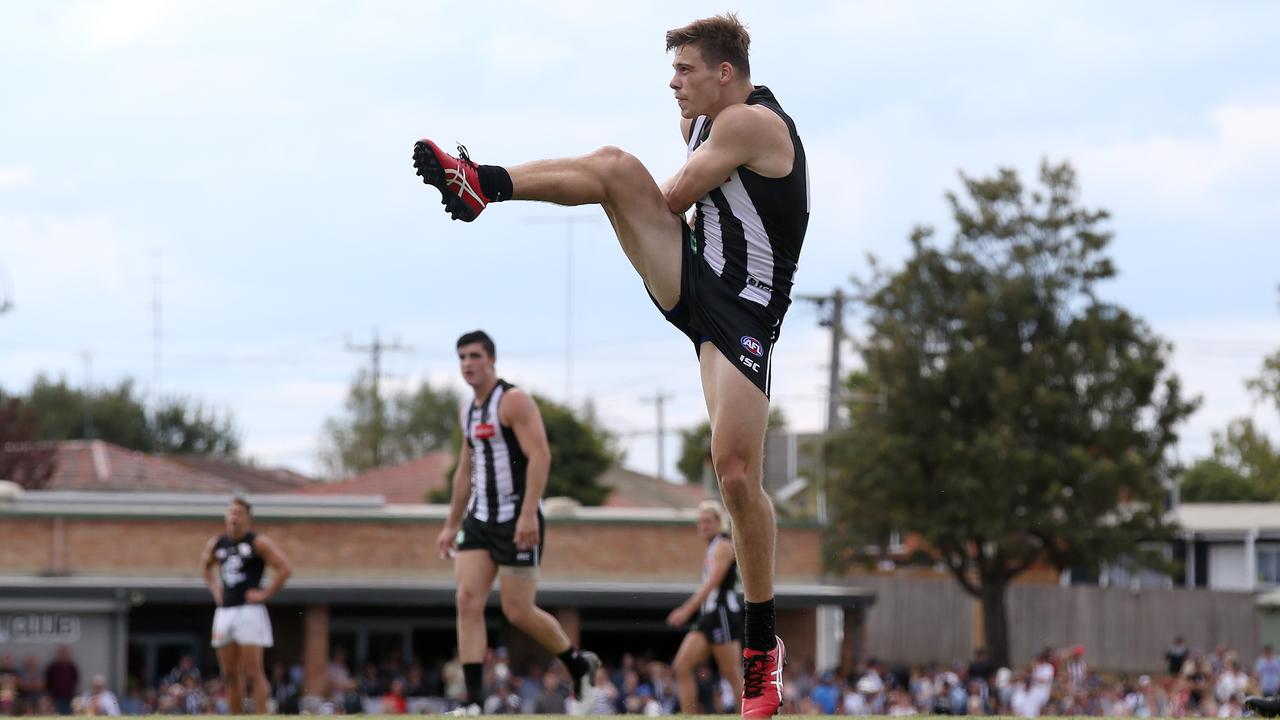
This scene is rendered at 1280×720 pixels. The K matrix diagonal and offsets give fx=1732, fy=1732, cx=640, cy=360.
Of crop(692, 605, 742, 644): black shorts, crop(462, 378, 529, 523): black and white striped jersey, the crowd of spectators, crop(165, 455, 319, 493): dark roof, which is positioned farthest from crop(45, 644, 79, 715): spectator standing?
crop(165, 455, 319, 493): dark roof

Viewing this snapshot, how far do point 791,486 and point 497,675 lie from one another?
130 ft

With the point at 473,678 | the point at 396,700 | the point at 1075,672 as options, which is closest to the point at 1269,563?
the point at 1075,672

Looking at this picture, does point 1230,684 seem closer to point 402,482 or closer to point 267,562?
point 267,562

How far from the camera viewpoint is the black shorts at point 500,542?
35.5 feet

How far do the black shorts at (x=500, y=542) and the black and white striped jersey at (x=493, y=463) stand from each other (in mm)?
45

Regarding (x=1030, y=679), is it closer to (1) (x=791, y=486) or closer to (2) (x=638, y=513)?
(2) (x=638, y=513)

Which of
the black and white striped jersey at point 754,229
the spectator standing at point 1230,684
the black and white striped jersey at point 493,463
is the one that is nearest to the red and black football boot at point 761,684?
the black and white striped jersey at point 754,229

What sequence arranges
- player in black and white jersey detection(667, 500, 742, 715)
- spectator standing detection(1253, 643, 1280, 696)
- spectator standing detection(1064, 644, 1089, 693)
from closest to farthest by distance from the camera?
player in black and white jersey detection(667, 500, 742, 715) < spectator standing detection(1064, 644, 1089, 693) < spectator standing detection(1253, 643, 1280, 696)

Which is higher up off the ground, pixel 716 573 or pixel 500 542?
pixel 500 542

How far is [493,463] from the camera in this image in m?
11.1

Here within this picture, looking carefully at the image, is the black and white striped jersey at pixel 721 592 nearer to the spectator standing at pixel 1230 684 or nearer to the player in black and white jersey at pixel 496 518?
the player in black and white jersey at pixel 496 518

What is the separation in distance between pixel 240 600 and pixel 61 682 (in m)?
17.3

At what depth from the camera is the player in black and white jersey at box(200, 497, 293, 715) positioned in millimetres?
13703

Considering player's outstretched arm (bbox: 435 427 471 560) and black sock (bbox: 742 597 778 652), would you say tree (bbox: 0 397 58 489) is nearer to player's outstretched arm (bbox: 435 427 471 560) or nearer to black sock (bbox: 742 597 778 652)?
player's outstretched arm (bbox: 435 427 471 560)
